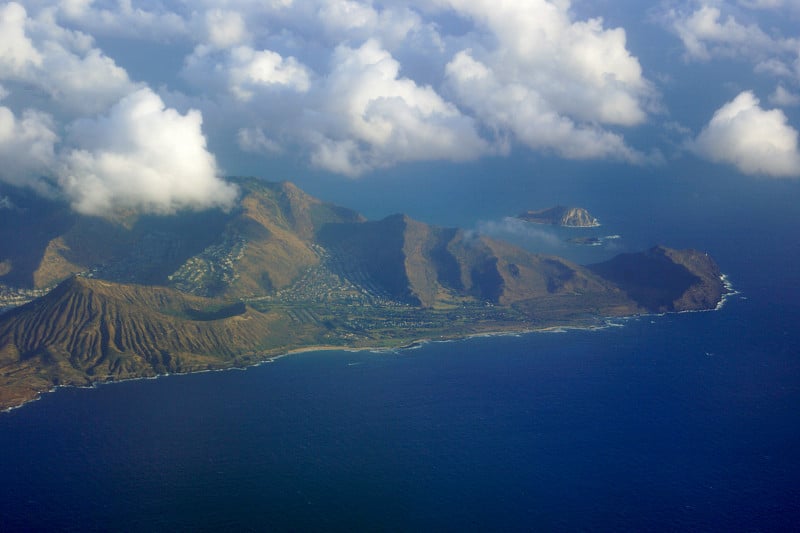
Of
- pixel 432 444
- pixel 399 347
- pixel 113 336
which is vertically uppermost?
pixel 113 336

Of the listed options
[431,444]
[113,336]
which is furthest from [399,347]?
[113,336]

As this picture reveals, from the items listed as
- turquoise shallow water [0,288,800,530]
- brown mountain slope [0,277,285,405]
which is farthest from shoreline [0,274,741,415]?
turquoise shallow water [0,288,800,530]

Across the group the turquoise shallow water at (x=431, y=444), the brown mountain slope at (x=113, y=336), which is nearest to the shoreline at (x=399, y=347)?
the brown mountain slope at (x=113, y=336)

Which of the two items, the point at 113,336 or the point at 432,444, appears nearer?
the point at 432,444

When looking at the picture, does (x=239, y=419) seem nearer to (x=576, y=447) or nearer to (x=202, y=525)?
(x=202, y=525)

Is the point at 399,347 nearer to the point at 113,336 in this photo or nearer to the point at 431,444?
the point at 431,444

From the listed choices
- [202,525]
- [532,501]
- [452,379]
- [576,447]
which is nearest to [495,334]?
[452,379]

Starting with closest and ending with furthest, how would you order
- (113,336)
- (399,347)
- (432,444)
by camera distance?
(432,444) < (113,336) < (399,347)

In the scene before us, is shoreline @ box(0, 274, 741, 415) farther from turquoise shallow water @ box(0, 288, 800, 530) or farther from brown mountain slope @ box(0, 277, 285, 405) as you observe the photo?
turquoise shallow water @ box(0, 288, 800, 530)

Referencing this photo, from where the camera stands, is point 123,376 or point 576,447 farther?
point 123,376
